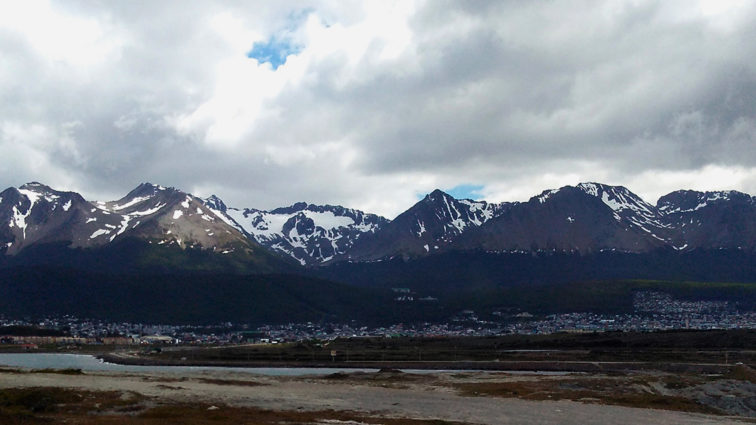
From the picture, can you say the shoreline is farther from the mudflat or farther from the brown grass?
the brown grass

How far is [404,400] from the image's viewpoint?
253 feet

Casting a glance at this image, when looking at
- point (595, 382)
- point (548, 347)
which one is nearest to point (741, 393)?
point (595, 382)

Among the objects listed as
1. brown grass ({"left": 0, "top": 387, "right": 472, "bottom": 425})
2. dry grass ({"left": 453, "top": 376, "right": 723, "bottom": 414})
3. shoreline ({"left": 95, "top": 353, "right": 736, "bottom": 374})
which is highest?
brown grass ({"left": 0, "top": 387, "right": 472, "bottom": 425})

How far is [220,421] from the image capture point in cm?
5400

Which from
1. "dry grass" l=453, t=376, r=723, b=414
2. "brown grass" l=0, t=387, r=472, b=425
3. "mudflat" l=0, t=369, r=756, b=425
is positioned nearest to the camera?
"brown grass" l=0, t=387, r=472, b=425

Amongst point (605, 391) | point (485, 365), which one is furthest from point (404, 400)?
point (485, 365)

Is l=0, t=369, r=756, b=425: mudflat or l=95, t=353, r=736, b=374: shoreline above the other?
l=0, t=369, r=756, b=425: mudflat

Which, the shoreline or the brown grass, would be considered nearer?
the brown grass

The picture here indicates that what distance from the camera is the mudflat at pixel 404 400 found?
5950cm

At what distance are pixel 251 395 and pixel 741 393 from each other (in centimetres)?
5132

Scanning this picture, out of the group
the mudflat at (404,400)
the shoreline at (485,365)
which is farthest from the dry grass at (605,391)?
the shoreline at (485,365)

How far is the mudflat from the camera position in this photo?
59.5 metres

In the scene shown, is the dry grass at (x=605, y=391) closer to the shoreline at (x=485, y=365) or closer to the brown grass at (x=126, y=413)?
the shoreline at (x=485, y=365)

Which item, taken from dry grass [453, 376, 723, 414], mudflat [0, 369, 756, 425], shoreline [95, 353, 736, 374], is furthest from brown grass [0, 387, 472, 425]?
shoreline [95, 353, 736, 374]
